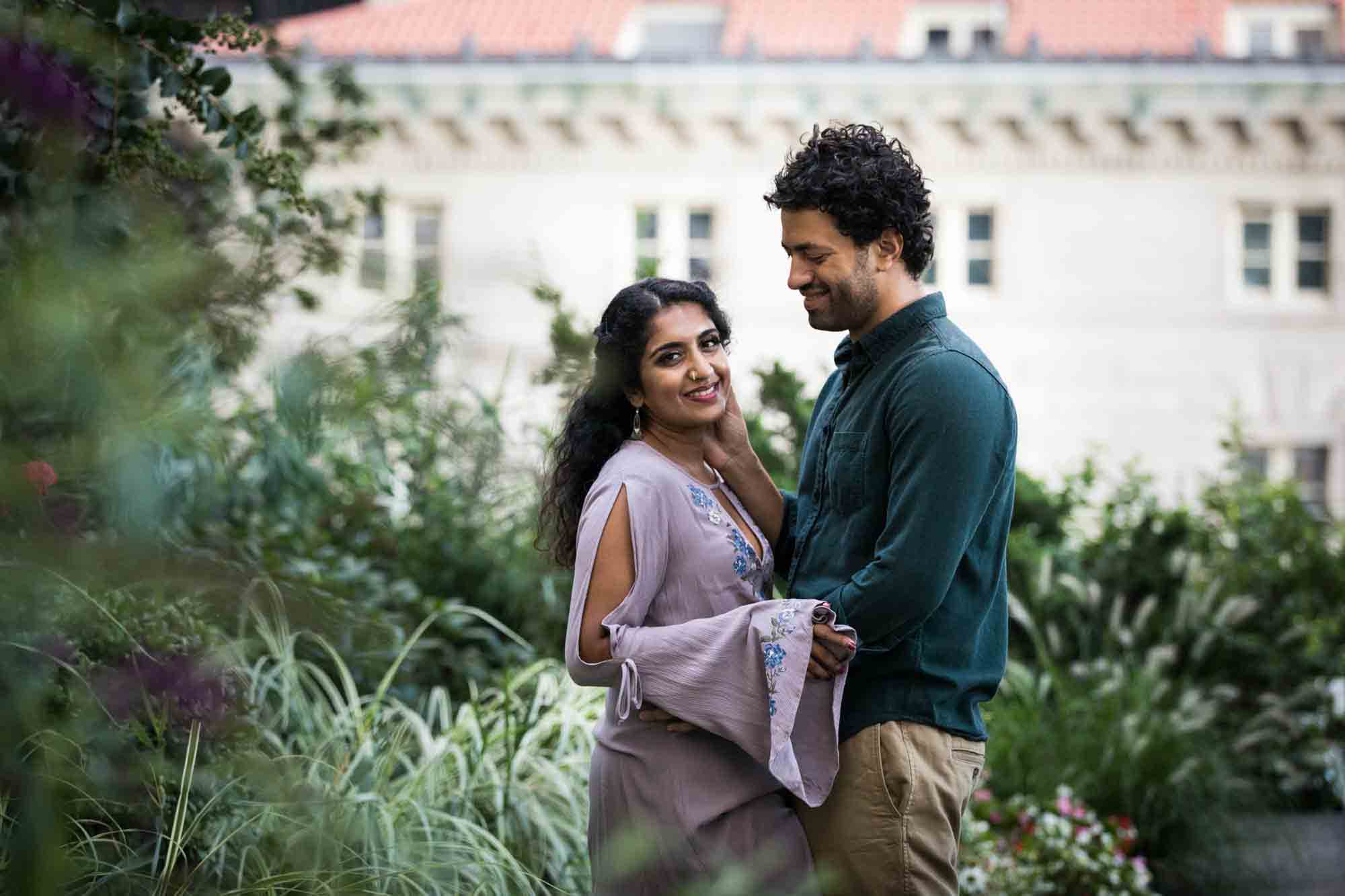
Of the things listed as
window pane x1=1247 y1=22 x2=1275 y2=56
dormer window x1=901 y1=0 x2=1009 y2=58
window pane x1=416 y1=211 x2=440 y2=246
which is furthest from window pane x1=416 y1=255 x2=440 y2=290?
window pane x1=1247 y1=22 x2=1275 y2=56

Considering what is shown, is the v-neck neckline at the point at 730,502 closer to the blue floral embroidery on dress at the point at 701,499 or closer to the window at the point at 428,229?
the blue floral embroidery on dress at the point at 701,499

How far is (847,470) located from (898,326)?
10.7 inches

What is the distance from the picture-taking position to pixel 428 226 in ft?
71.8

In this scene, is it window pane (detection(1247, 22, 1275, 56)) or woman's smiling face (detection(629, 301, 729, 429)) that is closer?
woman's smiling face (detection(629, 301, 729, 429))

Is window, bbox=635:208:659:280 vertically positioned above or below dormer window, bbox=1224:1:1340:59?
below

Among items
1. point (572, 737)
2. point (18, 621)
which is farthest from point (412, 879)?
point (572, 737)

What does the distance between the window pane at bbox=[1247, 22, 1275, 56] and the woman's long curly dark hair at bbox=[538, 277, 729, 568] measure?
2113 cm

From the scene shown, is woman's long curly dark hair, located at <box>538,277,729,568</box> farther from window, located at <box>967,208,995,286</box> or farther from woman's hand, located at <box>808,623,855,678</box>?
window, located at <box>967,208,995,286</box>

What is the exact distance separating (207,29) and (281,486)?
218cm

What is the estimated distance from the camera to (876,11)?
21.5 m

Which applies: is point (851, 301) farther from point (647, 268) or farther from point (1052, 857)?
point (647, 268)

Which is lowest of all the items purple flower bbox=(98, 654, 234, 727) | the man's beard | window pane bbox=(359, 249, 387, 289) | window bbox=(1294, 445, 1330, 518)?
window bbox=(1294, 445, 1330, 518)

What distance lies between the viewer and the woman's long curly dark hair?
2842mm

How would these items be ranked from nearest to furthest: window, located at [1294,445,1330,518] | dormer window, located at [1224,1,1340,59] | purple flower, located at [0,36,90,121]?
purple flower, located at [0,36,90,121] → window, located at [1294,445,1330,518] → dormer window, located at [1224,1,1340,59]
